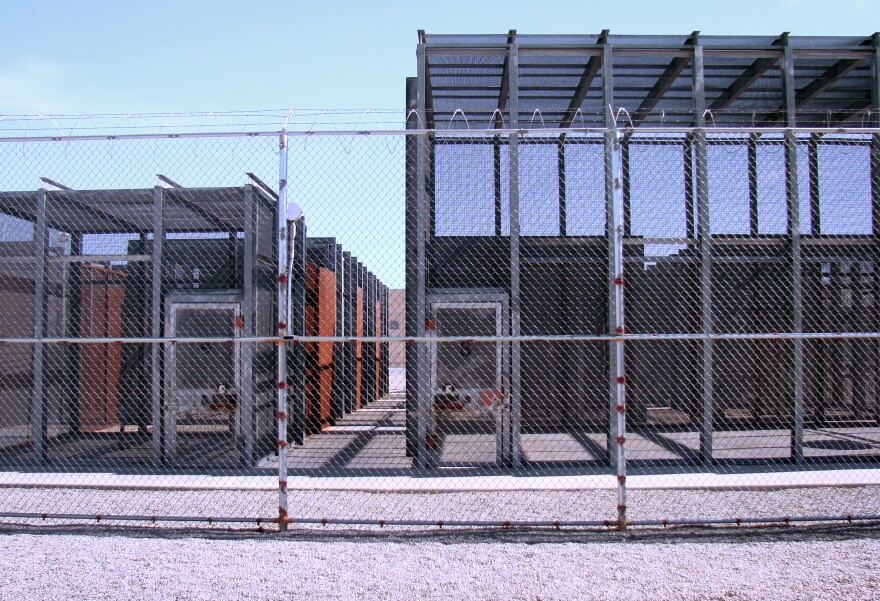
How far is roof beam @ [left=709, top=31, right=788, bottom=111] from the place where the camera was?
26.8 feet

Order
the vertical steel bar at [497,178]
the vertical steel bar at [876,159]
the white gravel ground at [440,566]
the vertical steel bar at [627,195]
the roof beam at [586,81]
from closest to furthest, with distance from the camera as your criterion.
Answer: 1. the white gravel ground at [440,566]
2. the roof beam at [586,81]
3. the vertical steel bar at [876,159]
4. the vertical steel bar at [497,178]
5. the vertical steel bar at [627,195]

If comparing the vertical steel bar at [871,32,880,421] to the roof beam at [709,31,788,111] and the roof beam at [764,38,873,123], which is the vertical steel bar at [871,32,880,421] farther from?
the roof beam at [709,31,788,111]

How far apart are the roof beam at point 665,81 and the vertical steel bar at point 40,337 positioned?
294 inches

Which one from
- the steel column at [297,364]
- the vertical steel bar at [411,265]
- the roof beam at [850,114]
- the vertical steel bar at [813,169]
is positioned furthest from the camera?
the roof beam at [850,114]

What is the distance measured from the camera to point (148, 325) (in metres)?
8.39

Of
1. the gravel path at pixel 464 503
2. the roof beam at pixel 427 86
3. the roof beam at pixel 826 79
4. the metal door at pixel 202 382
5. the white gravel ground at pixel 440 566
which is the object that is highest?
the roof beam at pixel 826 79

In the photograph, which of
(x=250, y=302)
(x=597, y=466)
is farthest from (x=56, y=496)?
(x=597, y=466)

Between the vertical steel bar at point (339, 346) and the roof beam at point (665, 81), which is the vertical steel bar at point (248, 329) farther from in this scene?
the roof beam at point (665, 81)

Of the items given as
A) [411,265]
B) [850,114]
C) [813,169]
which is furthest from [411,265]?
[850,114]

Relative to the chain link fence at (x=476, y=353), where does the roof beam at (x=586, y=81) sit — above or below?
above

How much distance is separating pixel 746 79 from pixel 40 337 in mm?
9850

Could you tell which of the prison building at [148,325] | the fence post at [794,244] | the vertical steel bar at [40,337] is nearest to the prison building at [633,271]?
the fence post at [794,244]

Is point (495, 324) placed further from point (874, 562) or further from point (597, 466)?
point (874, 562)

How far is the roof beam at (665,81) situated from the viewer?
8.43m
